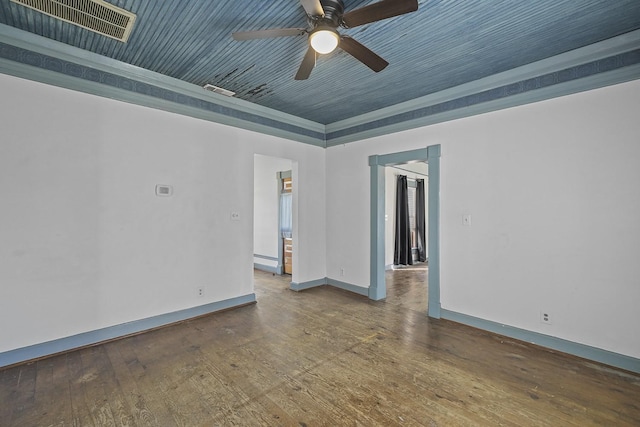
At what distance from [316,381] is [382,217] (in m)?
2.82

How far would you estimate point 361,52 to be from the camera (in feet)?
7.87

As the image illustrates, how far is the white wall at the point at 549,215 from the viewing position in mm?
2586

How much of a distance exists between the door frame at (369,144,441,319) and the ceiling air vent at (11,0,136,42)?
11.3 feet

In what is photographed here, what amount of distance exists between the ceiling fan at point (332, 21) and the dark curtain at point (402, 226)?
5097 mm

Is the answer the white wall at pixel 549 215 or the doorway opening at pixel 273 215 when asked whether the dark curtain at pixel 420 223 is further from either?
the white wall at pixel 549 215

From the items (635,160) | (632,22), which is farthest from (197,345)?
(632,22)

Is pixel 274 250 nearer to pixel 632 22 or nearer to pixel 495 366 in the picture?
pixel 495 366

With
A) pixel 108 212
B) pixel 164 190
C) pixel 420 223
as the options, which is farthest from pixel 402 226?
pixel 108 212

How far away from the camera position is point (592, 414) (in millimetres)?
1970

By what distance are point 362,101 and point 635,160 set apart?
2973 millimetres

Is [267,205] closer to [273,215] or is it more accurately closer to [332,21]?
[273,215]

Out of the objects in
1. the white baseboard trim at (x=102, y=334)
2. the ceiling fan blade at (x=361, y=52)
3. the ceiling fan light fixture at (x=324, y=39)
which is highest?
the ceiling fan blade at (x=361, y=52)

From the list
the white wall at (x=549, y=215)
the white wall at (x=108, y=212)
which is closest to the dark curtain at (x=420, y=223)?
the white wall at (x=549, y=215)

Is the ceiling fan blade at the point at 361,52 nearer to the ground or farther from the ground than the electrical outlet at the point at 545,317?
farther from the ground
